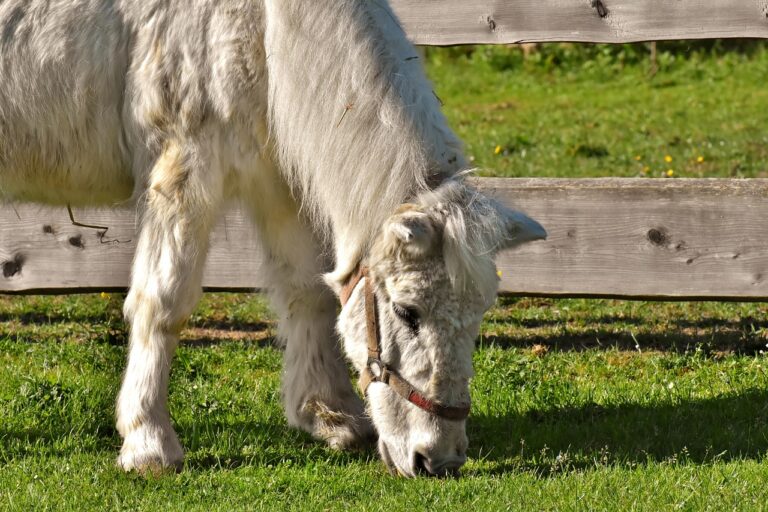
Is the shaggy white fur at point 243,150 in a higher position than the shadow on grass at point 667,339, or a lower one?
higher

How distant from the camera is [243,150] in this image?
4.43 metres

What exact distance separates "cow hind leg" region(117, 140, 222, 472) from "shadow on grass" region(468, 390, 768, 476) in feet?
4.25

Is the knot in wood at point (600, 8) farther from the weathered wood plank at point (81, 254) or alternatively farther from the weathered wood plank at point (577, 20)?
the weathered wood plank at point (81, 254)

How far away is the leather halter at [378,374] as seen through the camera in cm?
407

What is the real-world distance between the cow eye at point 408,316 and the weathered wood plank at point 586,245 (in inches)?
59.9

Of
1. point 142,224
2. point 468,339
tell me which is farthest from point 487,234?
point 142,224

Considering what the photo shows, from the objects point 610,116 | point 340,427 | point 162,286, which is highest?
point 610,116

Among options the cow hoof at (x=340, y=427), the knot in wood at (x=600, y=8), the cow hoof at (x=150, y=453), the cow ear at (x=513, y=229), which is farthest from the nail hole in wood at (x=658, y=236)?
the cow hoof at (x=150, y=453)

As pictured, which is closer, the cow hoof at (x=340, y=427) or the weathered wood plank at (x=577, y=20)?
the cow hoof at (x=340, y=427)

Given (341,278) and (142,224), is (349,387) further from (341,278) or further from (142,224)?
(142,224)

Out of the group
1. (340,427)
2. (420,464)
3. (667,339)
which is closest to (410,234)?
(420,464)

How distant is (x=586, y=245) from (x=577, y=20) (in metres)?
1.17

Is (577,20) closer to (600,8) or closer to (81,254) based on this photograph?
(600,8)

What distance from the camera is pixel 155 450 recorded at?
434 cm
